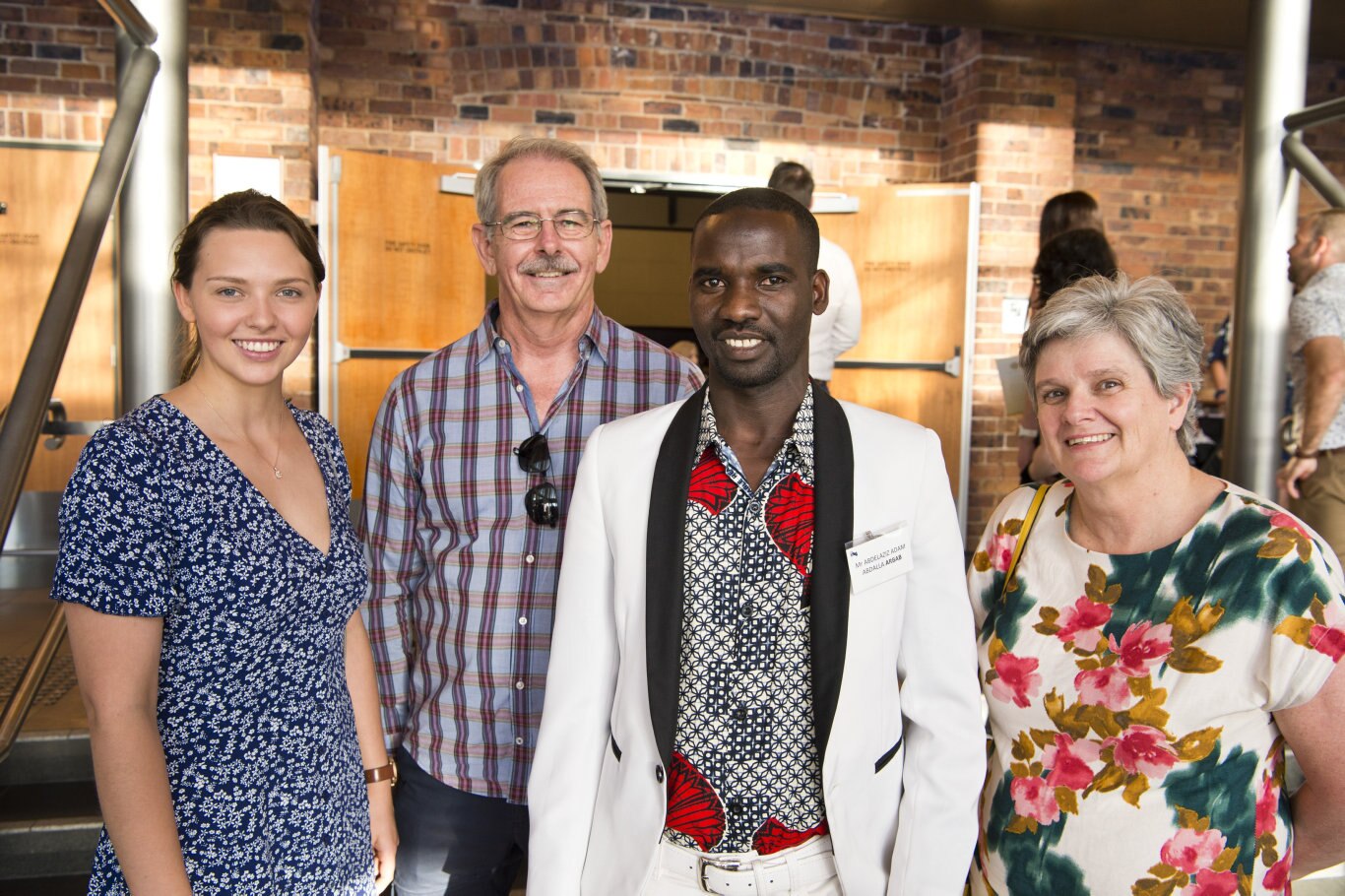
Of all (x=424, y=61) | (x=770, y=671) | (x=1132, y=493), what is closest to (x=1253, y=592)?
(x=1132, y=493)

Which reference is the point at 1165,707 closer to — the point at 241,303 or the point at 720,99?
the point at 241,303

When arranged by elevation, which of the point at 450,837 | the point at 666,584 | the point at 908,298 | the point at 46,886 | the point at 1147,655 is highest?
the point at 908,298

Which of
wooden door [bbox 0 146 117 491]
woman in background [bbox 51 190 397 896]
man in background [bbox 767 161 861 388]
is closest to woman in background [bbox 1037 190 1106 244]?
man in background [bbox 767 161 861 388]

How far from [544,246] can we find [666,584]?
701mm

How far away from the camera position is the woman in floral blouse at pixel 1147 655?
1462 mm

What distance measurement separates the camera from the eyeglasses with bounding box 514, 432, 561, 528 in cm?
178

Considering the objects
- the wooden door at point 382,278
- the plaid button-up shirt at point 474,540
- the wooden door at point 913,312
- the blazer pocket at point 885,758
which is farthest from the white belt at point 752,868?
the wooden door at point 913,312

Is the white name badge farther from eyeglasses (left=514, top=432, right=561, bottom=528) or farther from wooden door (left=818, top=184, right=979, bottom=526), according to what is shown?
wooden door (left=818, top=184, right=979, bottom=526)

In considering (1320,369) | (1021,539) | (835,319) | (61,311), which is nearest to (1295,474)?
(1320,369)

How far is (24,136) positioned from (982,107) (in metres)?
5.00

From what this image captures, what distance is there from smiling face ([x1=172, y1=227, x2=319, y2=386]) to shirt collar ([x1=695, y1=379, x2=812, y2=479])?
60 centimetres

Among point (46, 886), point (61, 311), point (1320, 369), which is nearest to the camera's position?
point (61, 311)

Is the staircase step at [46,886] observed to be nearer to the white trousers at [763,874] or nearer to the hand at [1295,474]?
the white trousers at [763,874]

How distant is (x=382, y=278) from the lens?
16.3 ft
